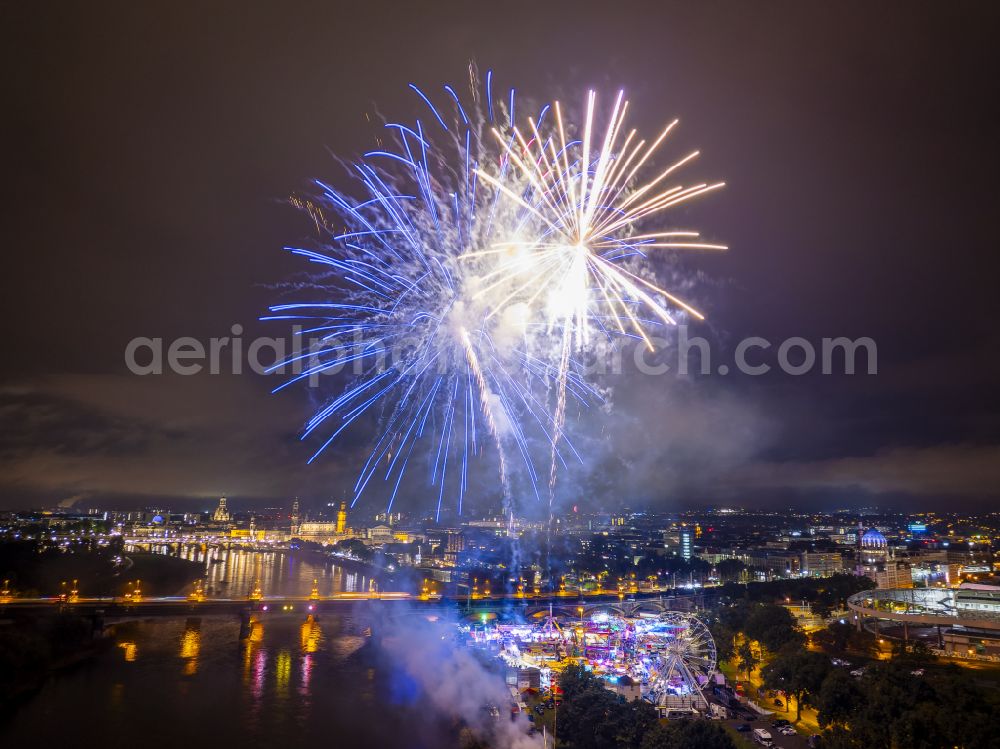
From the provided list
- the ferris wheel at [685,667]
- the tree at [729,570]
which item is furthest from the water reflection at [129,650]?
the tree at [729,570]

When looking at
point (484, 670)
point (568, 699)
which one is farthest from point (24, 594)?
point (568, 699)

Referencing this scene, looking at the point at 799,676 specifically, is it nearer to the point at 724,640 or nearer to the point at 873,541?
the point at 724,640

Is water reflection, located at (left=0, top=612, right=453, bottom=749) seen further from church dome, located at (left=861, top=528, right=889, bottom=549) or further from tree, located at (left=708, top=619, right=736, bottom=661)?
church dome, located at (left=861, top=528, right=889, bottom=549)

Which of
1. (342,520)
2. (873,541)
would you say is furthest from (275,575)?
(873,541)

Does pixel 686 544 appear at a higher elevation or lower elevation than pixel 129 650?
lower

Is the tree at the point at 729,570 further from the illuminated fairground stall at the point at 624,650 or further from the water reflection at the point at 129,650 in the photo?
the water reflection at the point at 129,650

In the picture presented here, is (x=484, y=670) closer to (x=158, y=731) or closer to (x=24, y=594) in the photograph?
(x=158, y=731)
